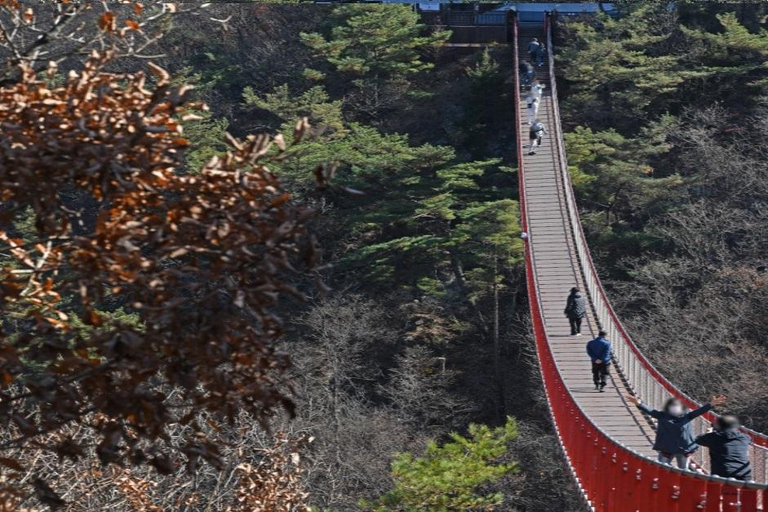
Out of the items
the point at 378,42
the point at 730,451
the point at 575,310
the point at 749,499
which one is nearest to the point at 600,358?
the point at 575,310

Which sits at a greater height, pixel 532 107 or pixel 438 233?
pixel 532 107

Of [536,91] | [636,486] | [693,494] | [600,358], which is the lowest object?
[600,358]

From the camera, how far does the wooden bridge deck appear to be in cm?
1800

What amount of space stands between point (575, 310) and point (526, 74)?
19.5 m

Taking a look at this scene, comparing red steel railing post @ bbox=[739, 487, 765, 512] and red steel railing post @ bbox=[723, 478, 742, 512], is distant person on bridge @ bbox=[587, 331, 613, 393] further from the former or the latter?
red steel railing post @ bbox=[739, 487, 765, 512]

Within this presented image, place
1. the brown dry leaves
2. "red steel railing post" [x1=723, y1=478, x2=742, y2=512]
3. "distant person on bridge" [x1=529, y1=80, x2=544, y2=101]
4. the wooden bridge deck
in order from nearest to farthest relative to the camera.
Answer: the brown dry leaves → "red steel railing post" [x1=723, y1=478, x2=742, y2=512] → the wooden bridge deck → "distant person on bridge" [x1=529, y1=80, x2=544, y2=101]

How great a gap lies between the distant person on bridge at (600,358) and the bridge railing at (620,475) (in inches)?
20.1

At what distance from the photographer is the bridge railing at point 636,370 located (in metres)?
12.6

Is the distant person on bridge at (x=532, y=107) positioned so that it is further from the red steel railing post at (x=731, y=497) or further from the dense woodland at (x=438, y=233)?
the red steel railing post at (x=731, y=497)

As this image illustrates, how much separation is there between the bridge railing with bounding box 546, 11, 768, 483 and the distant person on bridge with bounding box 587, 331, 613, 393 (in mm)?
518

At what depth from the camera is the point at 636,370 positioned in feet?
64.9

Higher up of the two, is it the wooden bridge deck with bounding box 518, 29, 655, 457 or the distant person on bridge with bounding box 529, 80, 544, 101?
the distant person on bridge with bounding box 529, 80, 544, 101

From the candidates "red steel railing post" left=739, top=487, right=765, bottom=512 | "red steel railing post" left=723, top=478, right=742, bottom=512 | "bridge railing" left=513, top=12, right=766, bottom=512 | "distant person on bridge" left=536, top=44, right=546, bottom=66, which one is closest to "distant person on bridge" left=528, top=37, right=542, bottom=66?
"distant person on bridge" left=536, top=44, right=546, bottom=66

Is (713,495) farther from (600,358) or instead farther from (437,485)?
(437,485)
